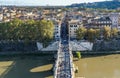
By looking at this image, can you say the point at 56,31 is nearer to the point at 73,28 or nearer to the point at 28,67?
the point at 73,28

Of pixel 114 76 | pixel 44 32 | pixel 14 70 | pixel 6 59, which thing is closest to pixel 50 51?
pixel 44 32

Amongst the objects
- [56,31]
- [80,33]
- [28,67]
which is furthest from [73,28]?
[28,67]

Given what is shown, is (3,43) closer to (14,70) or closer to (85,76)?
(14,70)

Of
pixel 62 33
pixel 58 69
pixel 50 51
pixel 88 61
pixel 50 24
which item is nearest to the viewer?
pixel 58 69

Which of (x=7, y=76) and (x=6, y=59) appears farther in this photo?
(x=6, y=59)

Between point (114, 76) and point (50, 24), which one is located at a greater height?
point (50, 24)

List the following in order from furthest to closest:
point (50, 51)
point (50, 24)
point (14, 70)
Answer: point (50, 24) < point (50, 51) < point (14, 70)

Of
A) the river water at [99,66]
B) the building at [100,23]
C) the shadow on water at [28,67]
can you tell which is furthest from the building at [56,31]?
the river water at [99,66]
